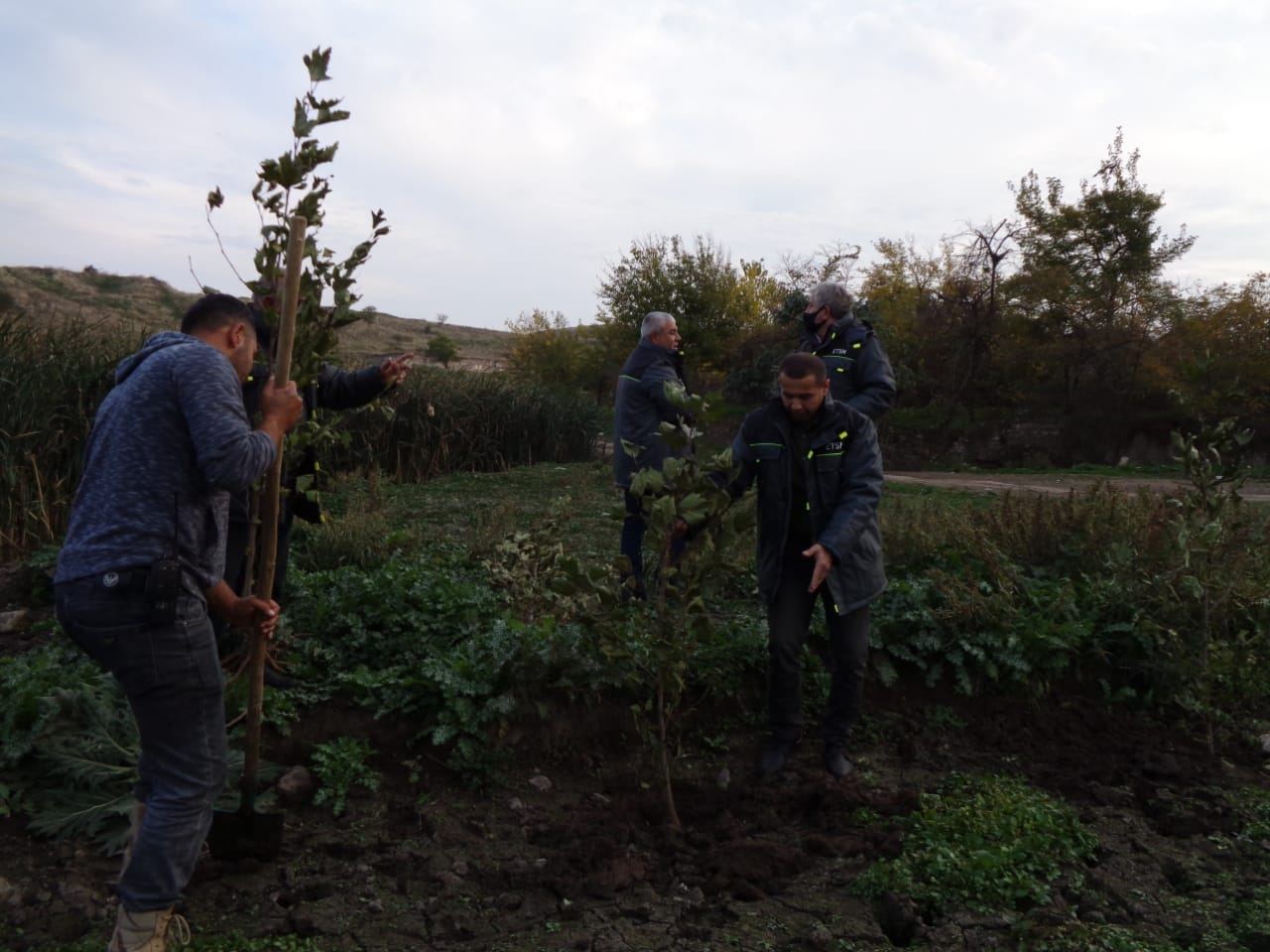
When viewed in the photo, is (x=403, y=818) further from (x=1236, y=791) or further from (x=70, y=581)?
(x=1236, y=791)

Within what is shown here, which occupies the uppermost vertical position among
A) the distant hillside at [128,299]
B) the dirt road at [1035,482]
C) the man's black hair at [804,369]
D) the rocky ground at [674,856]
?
the distant hillside at [128,299]

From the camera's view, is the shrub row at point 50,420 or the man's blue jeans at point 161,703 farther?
the shrub row at point 50,420

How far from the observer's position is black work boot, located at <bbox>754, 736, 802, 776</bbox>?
442 cm

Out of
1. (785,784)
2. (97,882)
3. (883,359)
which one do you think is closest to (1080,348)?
(883,359)

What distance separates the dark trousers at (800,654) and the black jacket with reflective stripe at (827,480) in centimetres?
11

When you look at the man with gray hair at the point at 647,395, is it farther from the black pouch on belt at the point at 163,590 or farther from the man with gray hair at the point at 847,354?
the black pouch on belt at the point at 163,590

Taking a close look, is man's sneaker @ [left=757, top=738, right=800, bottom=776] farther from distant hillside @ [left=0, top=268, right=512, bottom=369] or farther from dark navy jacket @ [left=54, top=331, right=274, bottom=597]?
distant hillside @ [left=0, top=268, right=512, bottom=369]

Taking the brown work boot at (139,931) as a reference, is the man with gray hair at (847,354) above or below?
above

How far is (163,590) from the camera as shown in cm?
258

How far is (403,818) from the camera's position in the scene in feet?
12.8

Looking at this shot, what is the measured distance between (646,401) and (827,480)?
2.37 metres

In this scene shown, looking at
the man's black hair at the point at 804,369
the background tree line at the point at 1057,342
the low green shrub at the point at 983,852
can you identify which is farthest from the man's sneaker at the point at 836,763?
the background tree line at the point at 1057,342

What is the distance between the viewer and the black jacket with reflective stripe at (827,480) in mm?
4305

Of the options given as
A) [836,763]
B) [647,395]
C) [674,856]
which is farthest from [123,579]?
[647,395]
